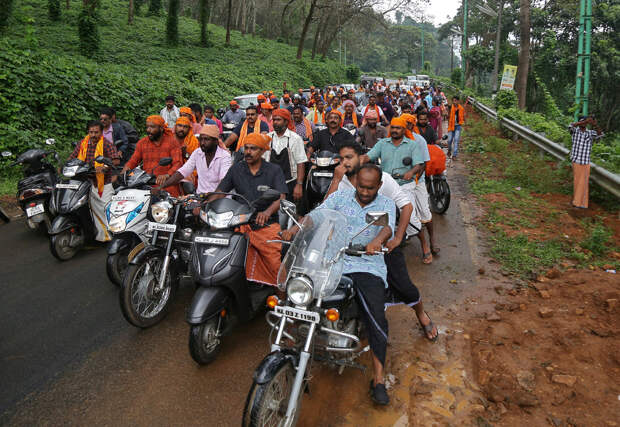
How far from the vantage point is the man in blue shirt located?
3.14 meters

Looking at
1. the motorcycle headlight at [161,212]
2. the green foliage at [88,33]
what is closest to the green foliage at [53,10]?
the green foliage at [88,33]

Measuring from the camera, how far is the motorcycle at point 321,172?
640 centimetres

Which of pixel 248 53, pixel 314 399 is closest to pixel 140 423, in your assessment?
pixel 314 399

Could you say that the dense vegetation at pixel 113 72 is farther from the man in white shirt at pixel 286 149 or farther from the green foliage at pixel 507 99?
the green foliage at pixel 507 99

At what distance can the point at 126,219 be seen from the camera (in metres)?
4.64

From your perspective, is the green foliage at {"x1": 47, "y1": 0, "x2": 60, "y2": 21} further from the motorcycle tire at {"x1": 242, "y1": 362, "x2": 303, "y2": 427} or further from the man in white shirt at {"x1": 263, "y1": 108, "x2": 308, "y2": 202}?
the motorcycle tire at {"x1": 242, "y1": 362, "x2": 303, "y2": 427}

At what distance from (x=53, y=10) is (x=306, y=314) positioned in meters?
36.1

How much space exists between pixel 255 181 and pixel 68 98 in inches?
332

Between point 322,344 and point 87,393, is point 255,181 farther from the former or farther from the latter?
point 87,393

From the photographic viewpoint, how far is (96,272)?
5578 mm

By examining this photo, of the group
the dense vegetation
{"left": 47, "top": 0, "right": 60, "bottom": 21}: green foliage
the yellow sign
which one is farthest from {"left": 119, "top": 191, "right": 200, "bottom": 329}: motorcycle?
{"left": 47, "top": 0, "right": 60, "bottom": 21}: green foliage

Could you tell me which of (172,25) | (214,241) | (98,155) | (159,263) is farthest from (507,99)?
(172,25)

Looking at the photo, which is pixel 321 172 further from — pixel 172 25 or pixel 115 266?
pixel 172 25

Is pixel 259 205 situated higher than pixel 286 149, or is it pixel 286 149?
pixel 286 149
